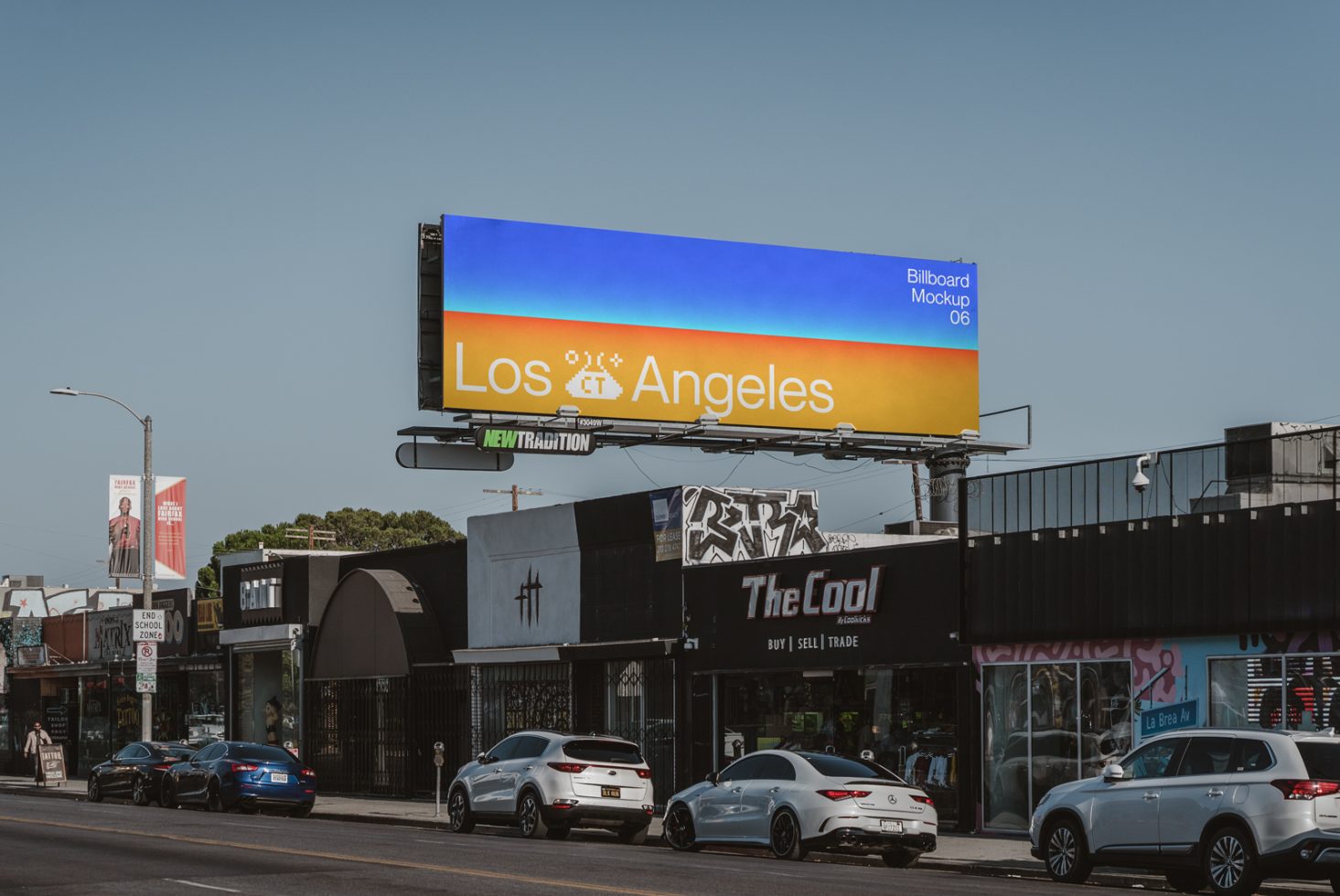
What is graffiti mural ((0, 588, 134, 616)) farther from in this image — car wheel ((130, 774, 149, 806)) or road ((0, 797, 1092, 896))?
road ((0, 797, 1092, 896))

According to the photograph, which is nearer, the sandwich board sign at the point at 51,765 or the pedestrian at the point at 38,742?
the sandwich board sign at the point at 51,765

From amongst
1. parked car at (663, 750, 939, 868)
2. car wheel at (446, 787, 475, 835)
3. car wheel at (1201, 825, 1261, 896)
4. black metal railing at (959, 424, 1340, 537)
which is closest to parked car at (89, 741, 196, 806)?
car wheel at (446, 787, 475, 835)

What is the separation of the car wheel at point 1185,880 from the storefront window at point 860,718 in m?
8.53

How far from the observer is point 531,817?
2747 centimetres

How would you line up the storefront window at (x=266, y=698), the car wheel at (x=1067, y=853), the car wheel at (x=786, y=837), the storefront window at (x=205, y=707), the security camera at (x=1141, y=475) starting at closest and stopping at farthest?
the car wheel at (x=1067, y=853) < the car wheel at (x=786, y=837) < the security camera at (x=1141, y=475) < the storefront window at (x=266, y=698) < the storefront window at (x=205, y=707)

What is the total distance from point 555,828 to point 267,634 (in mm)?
21669

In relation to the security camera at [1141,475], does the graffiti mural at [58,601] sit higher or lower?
lower

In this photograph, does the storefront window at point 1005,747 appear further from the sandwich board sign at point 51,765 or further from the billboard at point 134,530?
the sandwich board sign at point 51,765

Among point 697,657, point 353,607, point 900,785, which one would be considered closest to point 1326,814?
point 900,785

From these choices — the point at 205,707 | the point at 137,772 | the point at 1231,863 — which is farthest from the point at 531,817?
the point at 205,707

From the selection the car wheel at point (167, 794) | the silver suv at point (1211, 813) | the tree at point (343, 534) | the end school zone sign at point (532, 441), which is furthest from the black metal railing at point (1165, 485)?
the tree at point (343, 534)

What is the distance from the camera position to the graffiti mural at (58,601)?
6919 centimetres

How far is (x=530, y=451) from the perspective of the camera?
35719mm

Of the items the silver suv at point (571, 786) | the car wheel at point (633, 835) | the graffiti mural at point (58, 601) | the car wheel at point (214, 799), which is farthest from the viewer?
the graffiti mural at point (58, 601)
